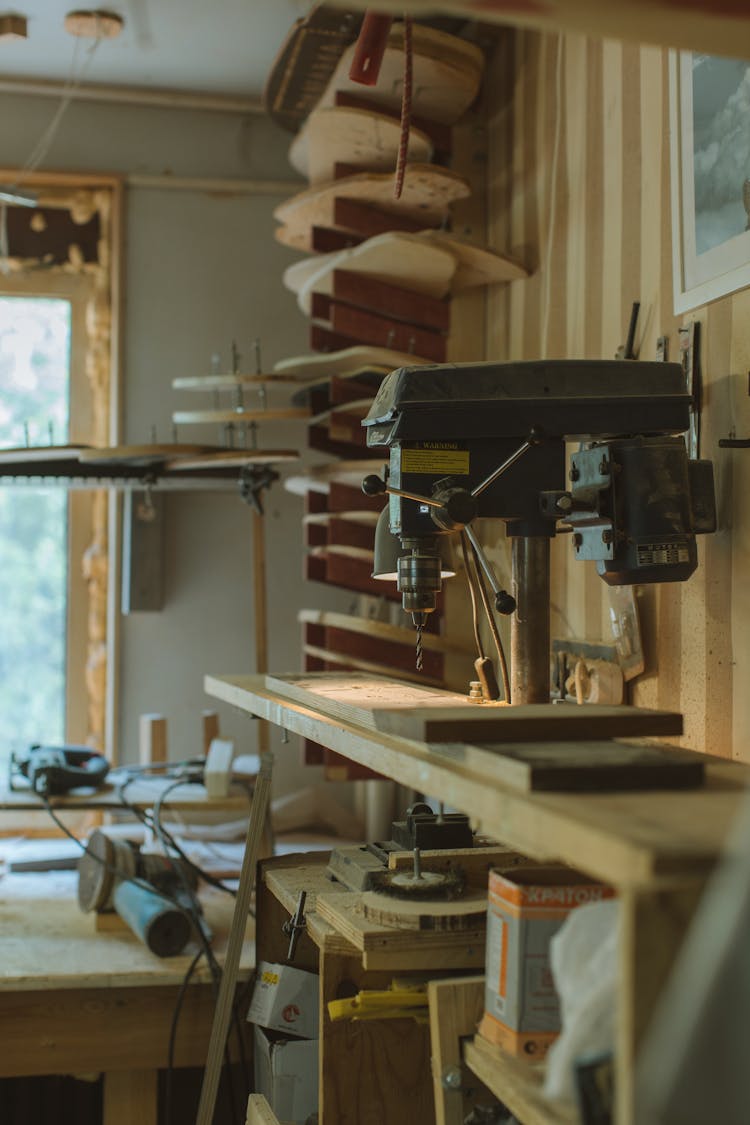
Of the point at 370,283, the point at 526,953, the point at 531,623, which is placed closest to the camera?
the point at 526,953

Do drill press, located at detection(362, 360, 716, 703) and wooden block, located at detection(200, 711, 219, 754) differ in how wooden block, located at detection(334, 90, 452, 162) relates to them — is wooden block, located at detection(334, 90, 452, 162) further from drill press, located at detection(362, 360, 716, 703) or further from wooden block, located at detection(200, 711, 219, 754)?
wooden block, located at detection(200, 711, 219, 754)

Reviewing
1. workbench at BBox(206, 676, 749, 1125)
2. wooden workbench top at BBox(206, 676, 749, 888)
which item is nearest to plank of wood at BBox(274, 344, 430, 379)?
wooden workbench top at BBox(206, 676, 749, 888)

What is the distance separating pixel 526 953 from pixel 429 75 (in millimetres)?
2249

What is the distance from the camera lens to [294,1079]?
82.9 inches

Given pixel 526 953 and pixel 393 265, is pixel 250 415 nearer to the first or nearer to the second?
pixel 393 265

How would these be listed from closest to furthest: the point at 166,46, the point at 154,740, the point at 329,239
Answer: the point at 329,239 < the point at 154,740 < the point at 166,46

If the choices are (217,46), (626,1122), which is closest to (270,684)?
(626,1122)

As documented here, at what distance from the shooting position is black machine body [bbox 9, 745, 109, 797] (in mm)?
2939

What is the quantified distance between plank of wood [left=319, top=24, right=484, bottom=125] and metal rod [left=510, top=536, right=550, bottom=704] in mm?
1540

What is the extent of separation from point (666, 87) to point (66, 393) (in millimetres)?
2475

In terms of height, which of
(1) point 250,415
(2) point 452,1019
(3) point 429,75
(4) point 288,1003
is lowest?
(4) point 288,1003

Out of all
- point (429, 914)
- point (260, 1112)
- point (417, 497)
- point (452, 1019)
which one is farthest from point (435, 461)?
point (260, 1112)

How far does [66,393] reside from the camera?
4000 millimetres

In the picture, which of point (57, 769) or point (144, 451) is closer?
point (57, 769)
